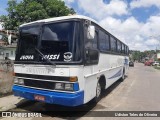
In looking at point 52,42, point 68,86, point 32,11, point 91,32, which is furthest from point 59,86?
point 32,11

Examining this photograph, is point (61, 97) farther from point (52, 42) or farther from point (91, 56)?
point (91, 56)

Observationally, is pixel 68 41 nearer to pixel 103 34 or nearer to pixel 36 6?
pixel 103 34

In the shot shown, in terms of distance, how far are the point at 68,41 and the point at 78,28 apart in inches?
18.8

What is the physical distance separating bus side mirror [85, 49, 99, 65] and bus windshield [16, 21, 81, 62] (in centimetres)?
52

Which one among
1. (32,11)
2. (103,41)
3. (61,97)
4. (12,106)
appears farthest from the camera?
(32,11)

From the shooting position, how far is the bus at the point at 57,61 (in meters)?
6.00

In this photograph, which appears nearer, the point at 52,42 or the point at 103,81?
the point at 52,42

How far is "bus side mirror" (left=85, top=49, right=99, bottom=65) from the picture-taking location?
6.55 m

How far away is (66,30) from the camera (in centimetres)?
625

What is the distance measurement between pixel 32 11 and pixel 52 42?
26.7 metres

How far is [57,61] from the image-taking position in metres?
6.11

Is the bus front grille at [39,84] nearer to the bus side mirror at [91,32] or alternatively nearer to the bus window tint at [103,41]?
the bus side mirror at [91,32]

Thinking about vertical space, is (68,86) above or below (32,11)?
below

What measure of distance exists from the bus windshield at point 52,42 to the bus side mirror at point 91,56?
52cm
